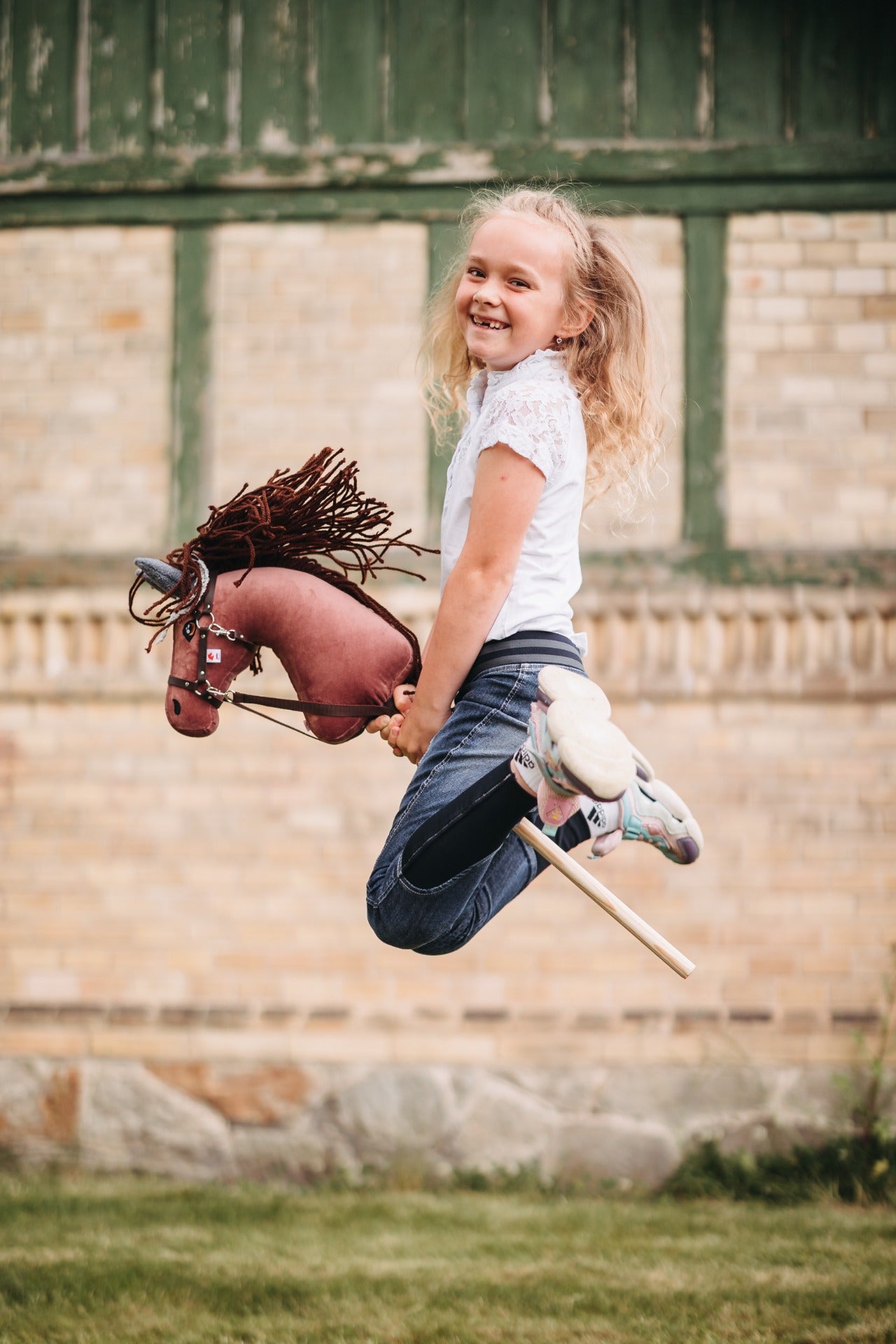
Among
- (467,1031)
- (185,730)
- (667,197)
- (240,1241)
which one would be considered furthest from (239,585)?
(667,197)

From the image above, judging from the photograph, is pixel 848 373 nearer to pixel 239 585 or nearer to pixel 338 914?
pixel 338 914

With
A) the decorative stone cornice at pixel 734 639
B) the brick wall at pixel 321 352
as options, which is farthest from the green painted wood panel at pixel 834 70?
the decorative stone cornice at pixel 734 639

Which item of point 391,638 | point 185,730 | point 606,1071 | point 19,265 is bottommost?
point 606,1071

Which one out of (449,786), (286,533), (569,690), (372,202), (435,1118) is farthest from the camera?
(372,202)

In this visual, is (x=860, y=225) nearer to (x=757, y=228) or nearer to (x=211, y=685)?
(x=757, y=228)

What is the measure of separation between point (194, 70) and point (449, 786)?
537 centimetres

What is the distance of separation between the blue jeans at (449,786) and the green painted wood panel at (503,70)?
4627mm

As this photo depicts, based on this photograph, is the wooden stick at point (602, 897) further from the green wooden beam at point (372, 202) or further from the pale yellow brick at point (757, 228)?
the pale yellow brick at point (757, 228)

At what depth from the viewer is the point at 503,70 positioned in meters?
7.18

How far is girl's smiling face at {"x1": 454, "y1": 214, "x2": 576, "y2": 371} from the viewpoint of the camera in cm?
342

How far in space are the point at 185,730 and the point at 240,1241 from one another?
3225mm

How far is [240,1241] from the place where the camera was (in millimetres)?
5871

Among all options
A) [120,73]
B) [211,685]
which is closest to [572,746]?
[211,685]

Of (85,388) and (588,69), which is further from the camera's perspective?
(85,388)
